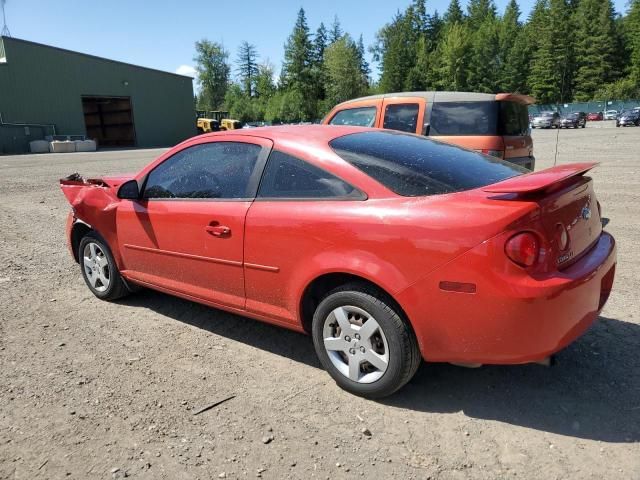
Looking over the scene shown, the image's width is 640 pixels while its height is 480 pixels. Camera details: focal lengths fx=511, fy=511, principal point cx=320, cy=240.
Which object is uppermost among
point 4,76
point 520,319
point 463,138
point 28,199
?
point 4,76

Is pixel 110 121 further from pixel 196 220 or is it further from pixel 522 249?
pixel 522 249

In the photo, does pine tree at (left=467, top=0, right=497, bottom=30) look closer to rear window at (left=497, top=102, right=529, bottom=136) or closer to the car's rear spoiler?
rear window at (left=497, top=102, right=529, bottom=136)

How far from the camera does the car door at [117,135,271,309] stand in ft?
11.3

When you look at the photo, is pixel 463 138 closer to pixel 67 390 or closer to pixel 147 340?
pixel 147 340

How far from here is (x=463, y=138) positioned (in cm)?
715

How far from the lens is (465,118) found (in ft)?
23.8

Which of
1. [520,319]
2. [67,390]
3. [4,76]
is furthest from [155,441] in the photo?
[4,76]

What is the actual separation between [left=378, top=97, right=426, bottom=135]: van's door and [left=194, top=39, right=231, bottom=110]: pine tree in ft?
325

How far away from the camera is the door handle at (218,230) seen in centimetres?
342

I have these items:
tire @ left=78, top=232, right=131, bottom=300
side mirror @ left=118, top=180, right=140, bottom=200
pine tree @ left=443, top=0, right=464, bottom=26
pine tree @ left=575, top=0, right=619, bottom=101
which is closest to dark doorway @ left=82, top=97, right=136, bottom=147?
tire @ left=78, top=232, right=131, bottom=300

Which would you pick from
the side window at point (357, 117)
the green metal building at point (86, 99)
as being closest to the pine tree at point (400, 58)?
the green metal building at point (86, 99)

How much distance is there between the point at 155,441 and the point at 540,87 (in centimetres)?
9913

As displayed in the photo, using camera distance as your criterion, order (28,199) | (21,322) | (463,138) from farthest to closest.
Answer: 1. (28,199)
2. (463,138)
3. (21,322)

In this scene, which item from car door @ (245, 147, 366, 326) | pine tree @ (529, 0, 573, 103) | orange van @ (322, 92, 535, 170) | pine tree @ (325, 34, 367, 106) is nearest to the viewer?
car door @ (245, 147, 366, 326)
